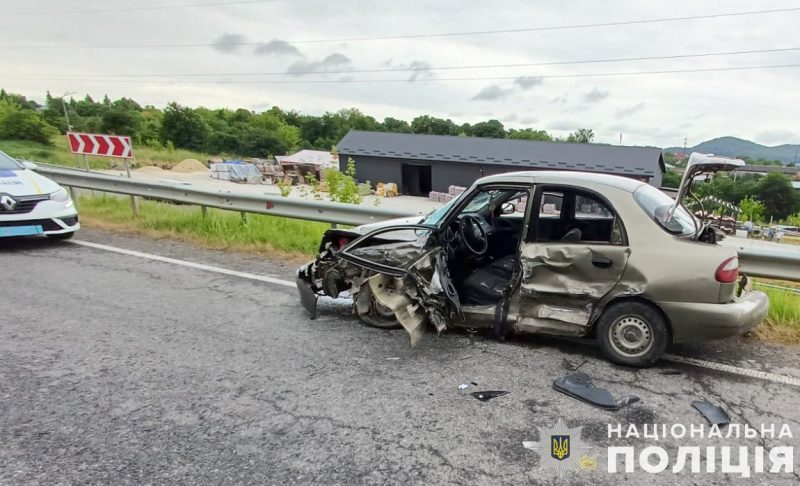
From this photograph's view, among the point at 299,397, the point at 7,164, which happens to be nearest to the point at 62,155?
the point at 7,164

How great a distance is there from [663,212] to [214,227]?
21.9 ft

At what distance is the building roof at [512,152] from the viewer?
1251 inches

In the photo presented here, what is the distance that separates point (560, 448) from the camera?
2.70 meters

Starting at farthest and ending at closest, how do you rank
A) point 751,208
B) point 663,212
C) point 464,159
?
point 464,159
point 751,208
point 663,212

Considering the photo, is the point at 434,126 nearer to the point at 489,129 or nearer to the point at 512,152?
the point at 489,129

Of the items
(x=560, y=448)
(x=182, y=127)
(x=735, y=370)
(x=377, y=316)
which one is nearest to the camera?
(x=560, y=448)

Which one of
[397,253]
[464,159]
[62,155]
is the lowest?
[397,253]

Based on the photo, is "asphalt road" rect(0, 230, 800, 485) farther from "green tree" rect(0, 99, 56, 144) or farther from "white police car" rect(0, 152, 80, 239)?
"green tree" rect(0, 99, 56, 144)

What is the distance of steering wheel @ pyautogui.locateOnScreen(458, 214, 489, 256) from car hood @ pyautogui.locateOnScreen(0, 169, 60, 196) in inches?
252

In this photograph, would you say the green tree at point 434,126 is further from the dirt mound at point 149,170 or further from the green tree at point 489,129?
the dirt mound at point 149,170

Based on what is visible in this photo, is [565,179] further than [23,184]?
No

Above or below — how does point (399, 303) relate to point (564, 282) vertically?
below

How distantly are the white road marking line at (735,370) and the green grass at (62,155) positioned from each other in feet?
110

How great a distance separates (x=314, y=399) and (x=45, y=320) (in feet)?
9.88
